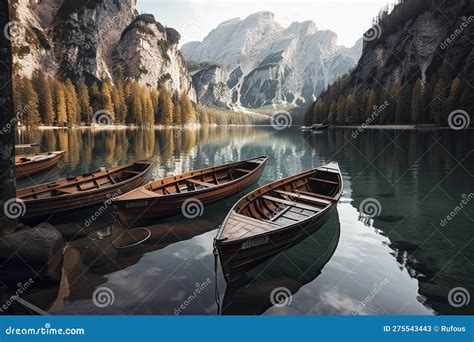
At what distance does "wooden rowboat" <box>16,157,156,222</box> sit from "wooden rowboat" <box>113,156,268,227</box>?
2.78 meters

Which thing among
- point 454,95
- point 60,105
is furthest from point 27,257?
point 454,95

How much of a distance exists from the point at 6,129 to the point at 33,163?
1813cm

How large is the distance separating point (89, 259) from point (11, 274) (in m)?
2.46

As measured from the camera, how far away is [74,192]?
14.9 meters

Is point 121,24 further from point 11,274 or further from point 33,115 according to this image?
point 11,274

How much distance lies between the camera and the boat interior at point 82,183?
46.5ft

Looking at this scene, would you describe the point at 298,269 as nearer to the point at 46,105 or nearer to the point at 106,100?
the point at 46,105

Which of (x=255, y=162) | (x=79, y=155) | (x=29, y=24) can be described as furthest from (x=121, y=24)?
(x=255, y=162)

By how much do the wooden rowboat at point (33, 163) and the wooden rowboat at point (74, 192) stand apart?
34.9 feet

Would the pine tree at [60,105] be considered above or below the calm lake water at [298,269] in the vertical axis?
above

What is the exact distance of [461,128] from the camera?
76.8 m

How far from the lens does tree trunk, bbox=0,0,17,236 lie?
369 inches

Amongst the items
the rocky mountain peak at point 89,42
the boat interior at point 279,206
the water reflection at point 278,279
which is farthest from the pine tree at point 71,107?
the water reflection at point 278,279

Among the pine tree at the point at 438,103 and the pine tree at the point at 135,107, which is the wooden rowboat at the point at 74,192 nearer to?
the pine tree at the point at 438,103
